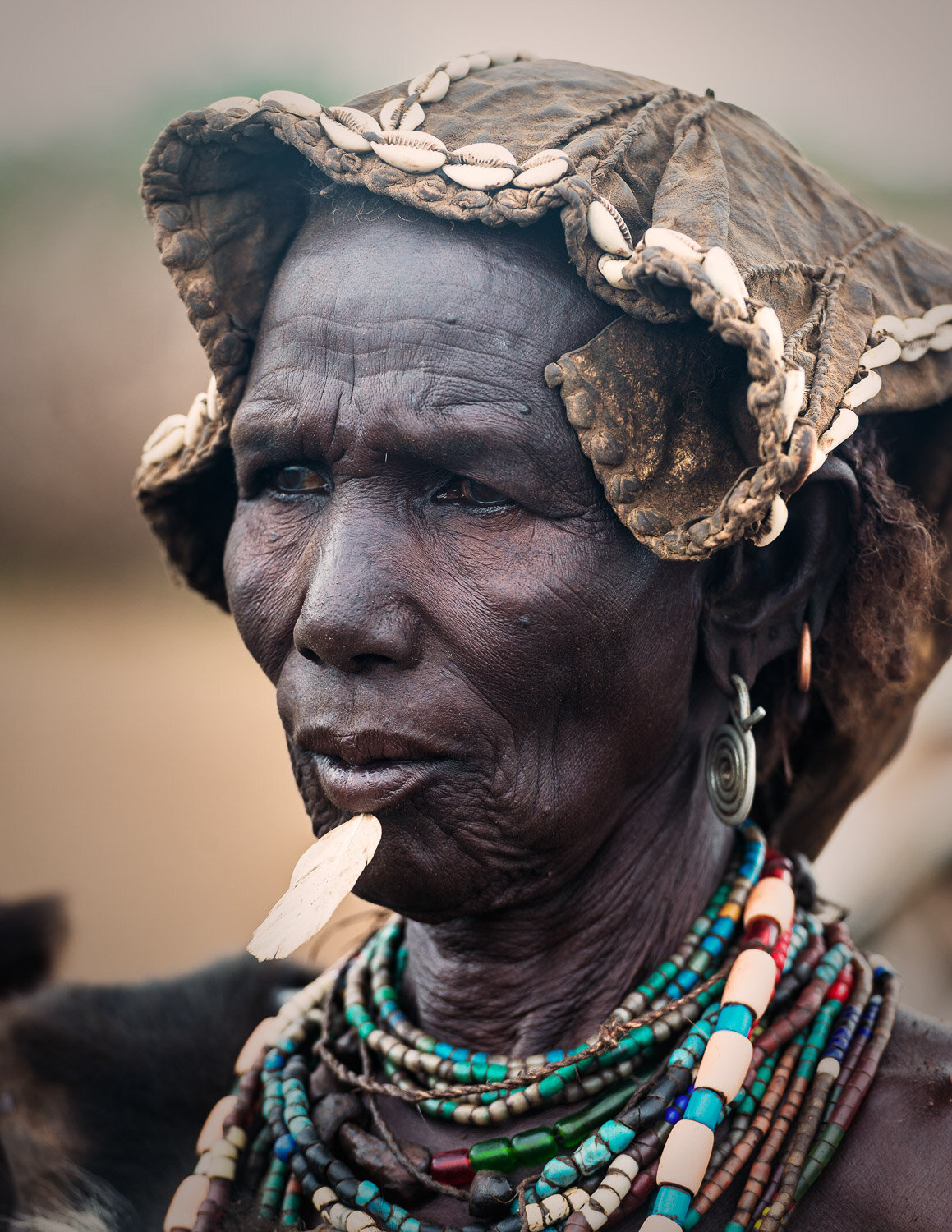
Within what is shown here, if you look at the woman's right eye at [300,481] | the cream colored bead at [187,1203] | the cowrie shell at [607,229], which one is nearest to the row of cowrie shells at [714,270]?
the cowrie shell at [607,229]

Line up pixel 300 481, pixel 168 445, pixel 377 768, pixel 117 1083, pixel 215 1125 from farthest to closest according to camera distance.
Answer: pixel 117 1083, pixel 168 445, pixel 215 1125, pixel 300 481, pixel 377 768

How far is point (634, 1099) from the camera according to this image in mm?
1737

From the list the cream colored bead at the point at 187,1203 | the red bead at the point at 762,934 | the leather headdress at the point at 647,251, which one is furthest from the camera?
the cream colored bead at the point at 187,1203

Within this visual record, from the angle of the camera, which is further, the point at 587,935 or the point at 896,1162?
the point at 587,935

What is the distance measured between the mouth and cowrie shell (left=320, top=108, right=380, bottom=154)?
0.91m

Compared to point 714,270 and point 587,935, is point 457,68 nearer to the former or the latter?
point 714,270

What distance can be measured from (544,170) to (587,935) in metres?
1.27

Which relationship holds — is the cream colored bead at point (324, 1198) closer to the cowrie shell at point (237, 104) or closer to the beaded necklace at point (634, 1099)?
the beaded necklace at point (634, 1099)

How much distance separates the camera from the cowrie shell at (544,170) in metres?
1.60

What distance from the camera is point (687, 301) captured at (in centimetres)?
156

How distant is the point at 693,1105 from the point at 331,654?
0.87 meters

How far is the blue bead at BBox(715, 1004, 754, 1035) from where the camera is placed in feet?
5.65

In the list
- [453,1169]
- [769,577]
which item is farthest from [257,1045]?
[769,577]

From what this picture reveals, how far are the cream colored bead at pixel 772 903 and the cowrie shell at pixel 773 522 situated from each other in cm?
72
